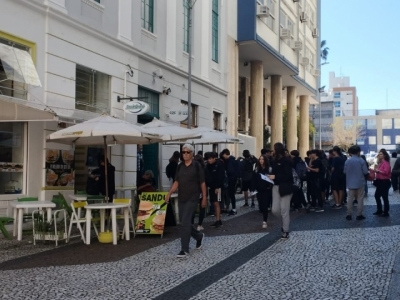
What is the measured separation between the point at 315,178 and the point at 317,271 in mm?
9311

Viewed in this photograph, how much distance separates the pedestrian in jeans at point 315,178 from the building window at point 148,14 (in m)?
6.92

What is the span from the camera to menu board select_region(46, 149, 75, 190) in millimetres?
13055

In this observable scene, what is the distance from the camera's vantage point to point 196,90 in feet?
73.7

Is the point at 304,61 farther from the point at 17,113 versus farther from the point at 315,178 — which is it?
the point at 17,113

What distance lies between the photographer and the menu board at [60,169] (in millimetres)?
13055

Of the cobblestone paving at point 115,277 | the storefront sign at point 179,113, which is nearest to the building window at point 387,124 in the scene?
the storefront sign at point 179,113

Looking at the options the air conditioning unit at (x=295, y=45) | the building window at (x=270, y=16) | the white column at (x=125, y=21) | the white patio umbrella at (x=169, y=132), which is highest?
the building window at (x=270, y=16)

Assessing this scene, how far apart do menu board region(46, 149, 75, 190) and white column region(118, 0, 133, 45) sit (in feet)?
14.3

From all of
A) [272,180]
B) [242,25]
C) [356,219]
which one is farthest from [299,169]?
[242,25]

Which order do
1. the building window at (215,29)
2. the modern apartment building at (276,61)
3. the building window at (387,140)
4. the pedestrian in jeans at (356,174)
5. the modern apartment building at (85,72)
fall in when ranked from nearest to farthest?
1. the modern apartment building at (85,72)
2. the pedestrian in jeans at (356,174)
3. the building window at (215,29)
4. the modern apartment building at (276,61)
5. the building window at (387,140)

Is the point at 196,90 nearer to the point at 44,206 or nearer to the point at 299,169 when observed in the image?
the point at 299,169

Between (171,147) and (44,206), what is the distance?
33.9 feet

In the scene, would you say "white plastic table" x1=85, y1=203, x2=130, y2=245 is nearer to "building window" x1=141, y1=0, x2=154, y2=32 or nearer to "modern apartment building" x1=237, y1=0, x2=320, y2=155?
"building window" x1=141, y1=0, x2=154, y2=32

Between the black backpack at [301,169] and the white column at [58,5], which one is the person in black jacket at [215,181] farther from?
the white column at [58,5]
